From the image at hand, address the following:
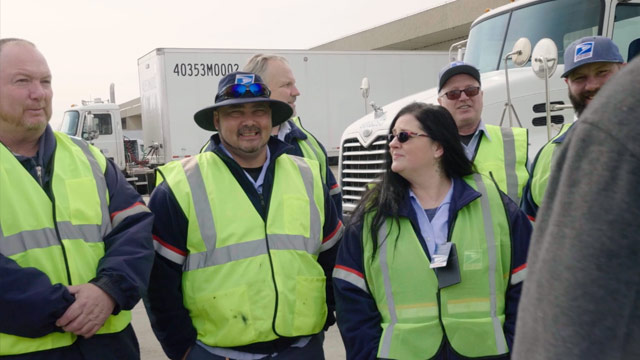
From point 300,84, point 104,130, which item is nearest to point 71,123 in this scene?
point 104,130

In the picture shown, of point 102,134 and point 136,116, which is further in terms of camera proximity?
point 136,116

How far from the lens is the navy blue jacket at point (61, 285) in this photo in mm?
2312

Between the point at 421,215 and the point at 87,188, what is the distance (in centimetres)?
138

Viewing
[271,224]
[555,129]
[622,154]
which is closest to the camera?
[622,154]

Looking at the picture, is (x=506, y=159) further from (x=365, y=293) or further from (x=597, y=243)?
(x=597, y=243)

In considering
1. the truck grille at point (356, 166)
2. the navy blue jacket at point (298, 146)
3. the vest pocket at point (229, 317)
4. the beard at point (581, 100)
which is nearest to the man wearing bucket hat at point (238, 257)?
the vest pocket at point (229, 317)

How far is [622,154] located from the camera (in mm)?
723

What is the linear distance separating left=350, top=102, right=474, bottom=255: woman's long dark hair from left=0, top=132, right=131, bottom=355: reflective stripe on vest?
1077mm

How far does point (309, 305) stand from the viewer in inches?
111

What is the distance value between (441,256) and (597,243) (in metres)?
1.80

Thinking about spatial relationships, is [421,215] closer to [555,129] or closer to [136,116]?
[555,129]

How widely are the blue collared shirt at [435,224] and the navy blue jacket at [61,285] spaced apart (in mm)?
1127

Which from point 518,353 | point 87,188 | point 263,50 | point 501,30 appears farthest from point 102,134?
point 518,353

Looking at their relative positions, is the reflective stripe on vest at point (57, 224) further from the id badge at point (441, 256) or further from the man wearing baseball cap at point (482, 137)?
the man wearing baseball cap at point (482, 137)
